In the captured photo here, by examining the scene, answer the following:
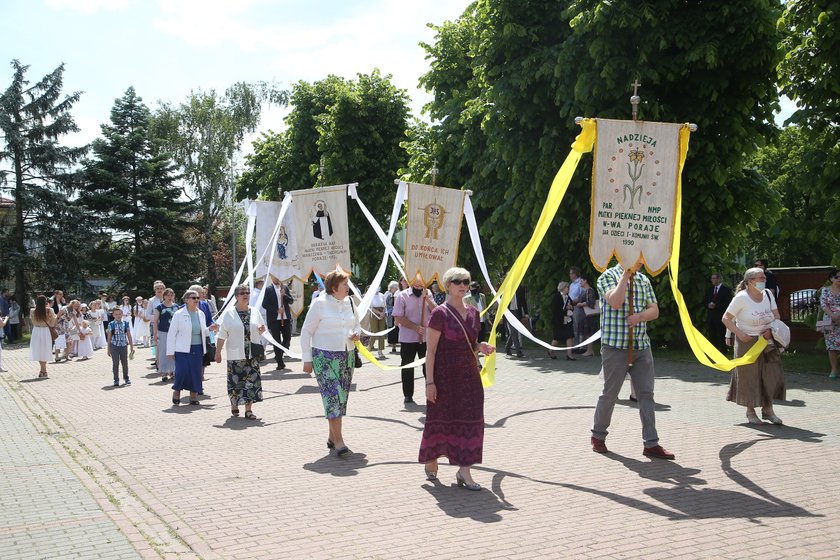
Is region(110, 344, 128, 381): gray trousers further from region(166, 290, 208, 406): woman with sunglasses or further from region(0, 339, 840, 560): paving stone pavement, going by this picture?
region(0, 339, 840, 560): paving stone pavement

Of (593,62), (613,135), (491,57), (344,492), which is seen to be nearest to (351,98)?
(491,57)

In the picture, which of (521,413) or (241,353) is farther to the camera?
(241,353)

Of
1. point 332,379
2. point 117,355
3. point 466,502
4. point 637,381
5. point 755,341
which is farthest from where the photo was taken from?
point 117,355

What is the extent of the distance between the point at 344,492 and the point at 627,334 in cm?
320

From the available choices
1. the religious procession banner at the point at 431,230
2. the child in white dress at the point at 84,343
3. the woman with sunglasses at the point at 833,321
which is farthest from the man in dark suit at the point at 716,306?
the child in white dress at the point at 84,343

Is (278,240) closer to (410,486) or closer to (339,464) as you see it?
(339,464)

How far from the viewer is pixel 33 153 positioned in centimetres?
4162

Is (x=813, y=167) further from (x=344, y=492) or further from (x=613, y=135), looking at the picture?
(x=344, y=492)

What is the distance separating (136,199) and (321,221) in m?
35.5

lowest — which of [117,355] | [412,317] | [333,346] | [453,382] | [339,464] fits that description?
[339,464]

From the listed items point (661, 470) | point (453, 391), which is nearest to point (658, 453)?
point (661, 470)

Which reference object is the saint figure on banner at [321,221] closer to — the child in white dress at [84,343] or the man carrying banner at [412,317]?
the man carrying banner at [412,317]

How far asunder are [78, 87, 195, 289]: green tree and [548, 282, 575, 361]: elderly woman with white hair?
104 feet

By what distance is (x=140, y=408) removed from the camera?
13102 millimetres
